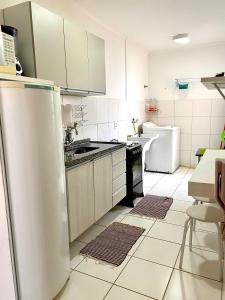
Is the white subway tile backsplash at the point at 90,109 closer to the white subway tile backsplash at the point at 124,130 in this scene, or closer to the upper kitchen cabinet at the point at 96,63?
the upper kitchen cabinet at the point at 96,63

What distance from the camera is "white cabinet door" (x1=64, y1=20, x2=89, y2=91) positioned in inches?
84.5

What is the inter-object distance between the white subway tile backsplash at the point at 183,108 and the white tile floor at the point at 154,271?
108 inches

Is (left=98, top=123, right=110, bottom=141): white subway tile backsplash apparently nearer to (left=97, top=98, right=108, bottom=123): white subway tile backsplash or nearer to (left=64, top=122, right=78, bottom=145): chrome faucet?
(left=97, top=98, right=108, bottom=123): white subway tile backsplash

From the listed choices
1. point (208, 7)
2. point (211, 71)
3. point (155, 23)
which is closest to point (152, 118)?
point (211, 71)

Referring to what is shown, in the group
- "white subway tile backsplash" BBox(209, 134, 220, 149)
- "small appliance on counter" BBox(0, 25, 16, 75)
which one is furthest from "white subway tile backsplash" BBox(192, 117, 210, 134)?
"small appliance on counter" BBox(0, 25, 16, 75)

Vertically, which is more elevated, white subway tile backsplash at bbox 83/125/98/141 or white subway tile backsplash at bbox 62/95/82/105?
white subway tile backsplash at bbox 62/95/82/105

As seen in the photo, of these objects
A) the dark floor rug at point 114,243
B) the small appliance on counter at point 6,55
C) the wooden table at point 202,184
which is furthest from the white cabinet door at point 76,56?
the dark floor rug at point 114,243

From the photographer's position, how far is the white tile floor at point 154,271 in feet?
5.26

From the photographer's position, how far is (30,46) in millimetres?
1751

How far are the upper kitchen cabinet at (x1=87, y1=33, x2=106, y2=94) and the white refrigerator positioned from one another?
1.15 meters

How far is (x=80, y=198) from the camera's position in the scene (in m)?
2.06

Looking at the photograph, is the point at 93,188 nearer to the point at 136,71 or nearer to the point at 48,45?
the point at 48,45

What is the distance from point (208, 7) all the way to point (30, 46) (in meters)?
2.30

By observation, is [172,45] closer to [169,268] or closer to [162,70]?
[162,70]
